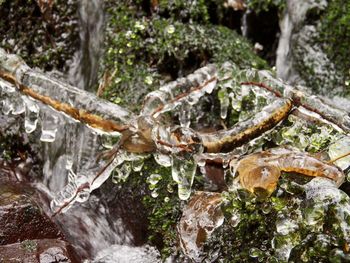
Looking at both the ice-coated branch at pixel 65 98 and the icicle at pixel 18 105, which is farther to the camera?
the icicle at pixel 18 105

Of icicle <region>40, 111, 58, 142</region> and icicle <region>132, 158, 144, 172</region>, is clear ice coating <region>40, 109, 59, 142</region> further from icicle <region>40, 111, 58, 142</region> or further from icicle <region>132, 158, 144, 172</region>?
icicle <region>132, 158, 144, 172</region>

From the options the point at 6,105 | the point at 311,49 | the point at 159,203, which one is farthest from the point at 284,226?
the point at 311,49

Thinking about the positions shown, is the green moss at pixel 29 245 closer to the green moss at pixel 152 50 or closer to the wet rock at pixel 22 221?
the wet rock at pixel 22 221

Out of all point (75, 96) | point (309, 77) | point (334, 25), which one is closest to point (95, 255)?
point (75, 96)

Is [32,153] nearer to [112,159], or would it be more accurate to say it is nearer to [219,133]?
[112,159]

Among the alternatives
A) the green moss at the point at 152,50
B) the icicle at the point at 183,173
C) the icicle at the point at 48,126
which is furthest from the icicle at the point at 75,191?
the green moss at the point at 152,50

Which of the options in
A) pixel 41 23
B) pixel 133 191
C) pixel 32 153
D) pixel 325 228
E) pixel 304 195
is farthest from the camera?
pixel 41 23

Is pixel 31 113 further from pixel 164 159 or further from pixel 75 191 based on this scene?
pixel 164 159
